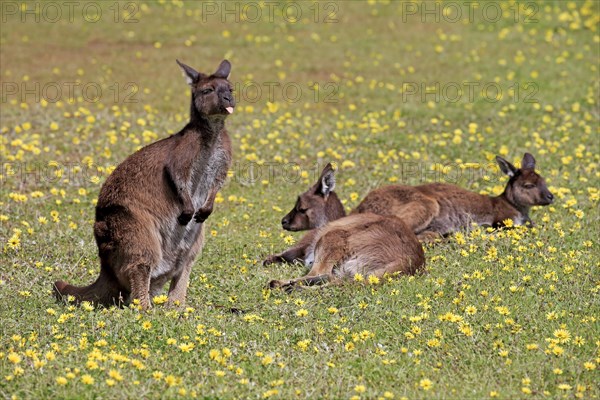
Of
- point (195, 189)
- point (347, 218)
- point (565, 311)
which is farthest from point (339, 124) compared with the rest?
point (565, 311)

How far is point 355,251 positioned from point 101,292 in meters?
2.17

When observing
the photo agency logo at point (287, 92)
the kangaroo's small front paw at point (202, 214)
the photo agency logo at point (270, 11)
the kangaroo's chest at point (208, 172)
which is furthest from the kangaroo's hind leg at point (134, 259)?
the photo agency logo at point (270, 11)

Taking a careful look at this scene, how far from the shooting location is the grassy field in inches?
229

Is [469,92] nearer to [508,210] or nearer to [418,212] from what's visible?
[508,210]

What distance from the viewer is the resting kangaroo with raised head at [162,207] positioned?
718 centimetres

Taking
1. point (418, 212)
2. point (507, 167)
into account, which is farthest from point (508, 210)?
point (418, 212)

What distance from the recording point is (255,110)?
16.4 meters

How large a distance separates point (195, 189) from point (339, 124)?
7.36 metres

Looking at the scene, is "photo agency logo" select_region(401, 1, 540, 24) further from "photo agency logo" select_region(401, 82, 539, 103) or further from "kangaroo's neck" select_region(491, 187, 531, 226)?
"kangaroo's neck" select_region(491, 187, 531, 226)

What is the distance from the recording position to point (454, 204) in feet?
33.4

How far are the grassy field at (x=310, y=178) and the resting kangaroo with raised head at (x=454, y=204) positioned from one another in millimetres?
429

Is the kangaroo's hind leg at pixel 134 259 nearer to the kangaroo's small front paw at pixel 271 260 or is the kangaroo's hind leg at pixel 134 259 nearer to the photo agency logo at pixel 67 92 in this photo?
the kangaroo's small front paw at pixel 271 260

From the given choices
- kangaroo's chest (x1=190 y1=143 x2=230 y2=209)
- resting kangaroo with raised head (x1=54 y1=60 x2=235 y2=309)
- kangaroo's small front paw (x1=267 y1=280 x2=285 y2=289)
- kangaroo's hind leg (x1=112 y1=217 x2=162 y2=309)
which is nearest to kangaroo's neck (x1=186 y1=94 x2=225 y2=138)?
resting kangaroo with raised head (x1=54 y1=60 x2=235 y2=309)

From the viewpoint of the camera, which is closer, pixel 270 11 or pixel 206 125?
pixel 206 125
